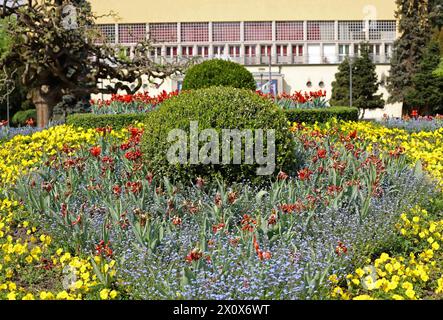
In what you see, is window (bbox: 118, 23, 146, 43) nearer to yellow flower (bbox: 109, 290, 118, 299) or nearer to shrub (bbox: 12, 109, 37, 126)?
shrub (bbox: 12, 109, 37, 126)

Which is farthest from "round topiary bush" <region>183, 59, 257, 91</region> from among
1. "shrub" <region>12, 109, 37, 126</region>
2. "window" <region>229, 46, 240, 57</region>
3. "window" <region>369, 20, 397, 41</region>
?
"window" <region>369, 20, 397, 41</region>

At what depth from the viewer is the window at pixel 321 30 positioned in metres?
48.7

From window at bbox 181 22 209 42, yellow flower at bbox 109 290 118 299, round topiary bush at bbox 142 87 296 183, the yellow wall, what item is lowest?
yellow flower at bbox 109 290 118 299

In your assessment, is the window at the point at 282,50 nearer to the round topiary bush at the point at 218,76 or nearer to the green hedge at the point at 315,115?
the round topiary bush at the point at 218,76

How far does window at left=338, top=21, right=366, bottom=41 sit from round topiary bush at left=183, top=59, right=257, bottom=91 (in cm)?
3629

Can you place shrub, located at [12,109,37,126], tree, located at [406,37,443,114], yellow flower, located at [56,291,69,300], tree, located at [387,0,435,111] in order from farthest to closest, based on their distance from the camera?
1. tree, located at [387,0,435,111]
2. shrub, located at [12,109,37,126]
3. tree, located at [406,37,443,114]
4. yellow flower, located at [56,291,69,300]

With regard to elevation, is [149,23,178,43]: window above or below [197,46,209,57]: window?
above

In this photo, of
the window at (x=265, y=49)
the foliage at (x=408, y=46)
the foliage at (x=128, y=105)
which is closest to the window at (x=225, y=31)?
the window at (x=265, y=49)

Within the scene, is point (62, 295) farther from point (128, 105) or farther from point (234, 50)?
point (234, 50)

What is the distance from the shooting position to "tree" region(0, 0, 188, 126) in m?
19.1

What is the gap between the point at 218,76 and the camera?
13.9 metres

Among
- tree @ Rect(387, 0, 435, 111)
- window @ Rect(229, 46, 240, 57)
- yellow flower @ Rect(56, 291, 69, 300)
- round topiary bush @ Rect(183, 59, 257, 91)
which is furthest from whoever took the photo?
window @ Rect(229, 46, 240, 57)

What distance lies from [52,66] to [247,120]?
14268 millimetres

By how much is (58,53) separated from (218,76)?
7.82 meters
